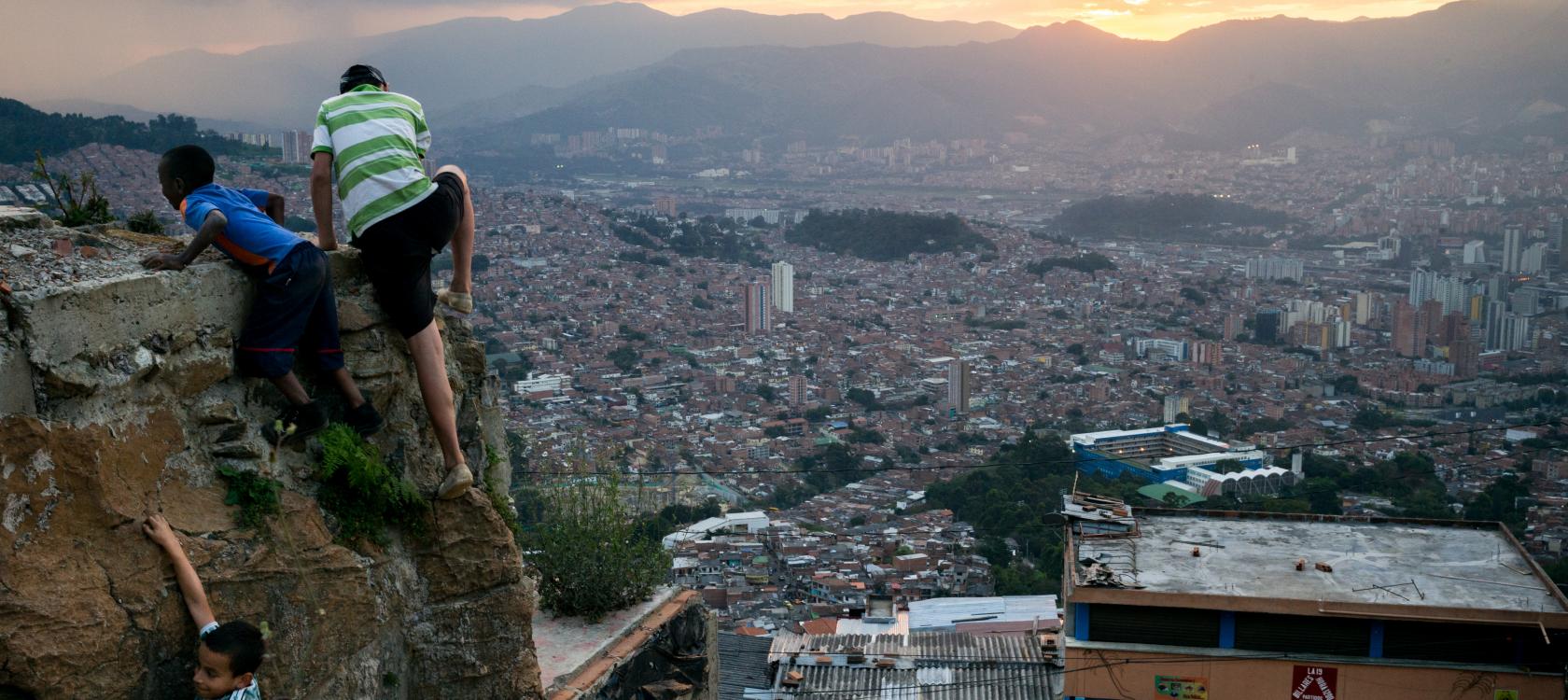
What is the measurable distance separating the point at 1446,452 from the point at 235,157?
22094mm

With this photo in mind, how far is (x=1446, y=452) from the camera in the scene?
21266 mm

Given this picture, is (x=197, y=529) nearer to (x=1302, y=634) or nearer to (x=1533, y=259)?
(x=1302, y=634)

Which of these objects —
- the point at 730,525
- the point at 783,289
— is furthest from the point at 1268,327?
the point at 730,525

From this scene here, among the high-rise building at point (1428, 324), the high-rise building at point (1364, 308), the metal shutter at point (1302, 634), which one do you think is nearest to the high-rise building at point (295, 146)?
the metal shutter at point (1302, 634)

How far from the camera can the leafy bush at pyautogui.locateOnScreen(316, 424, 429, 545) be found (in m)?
3.16

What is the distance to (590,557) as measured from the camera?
206 inches

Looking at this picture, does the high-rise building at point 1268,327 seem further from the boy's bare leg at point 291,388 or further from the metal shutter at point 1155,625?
the boy's bare leg at point 291,388

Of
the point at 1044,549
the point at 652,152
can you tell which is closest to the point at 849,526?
the point at 1044,549

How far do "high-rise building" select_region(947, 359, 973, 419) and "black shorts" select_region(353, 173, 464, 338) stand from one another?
2398 centimetres

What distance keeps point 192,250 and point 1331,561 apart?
26.8ft

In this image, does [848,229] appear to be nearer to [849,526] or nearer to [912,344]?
[912,344]

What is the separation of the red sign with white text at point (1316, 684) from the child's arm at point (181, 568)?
720 cm

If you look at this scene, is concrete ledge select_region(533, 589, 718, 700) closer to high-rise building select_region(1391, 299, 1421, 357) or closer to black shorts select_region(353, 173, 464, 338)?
black shorts select_region(353, 173, 464, 338)

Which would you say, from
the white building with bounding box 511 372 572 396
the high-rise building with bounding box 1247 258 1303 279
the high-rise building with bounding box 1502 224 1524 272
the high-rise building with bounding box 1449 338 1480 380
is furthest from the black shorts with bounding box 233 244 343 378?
the high-rise building with bounding box 1247 258 1303 279
